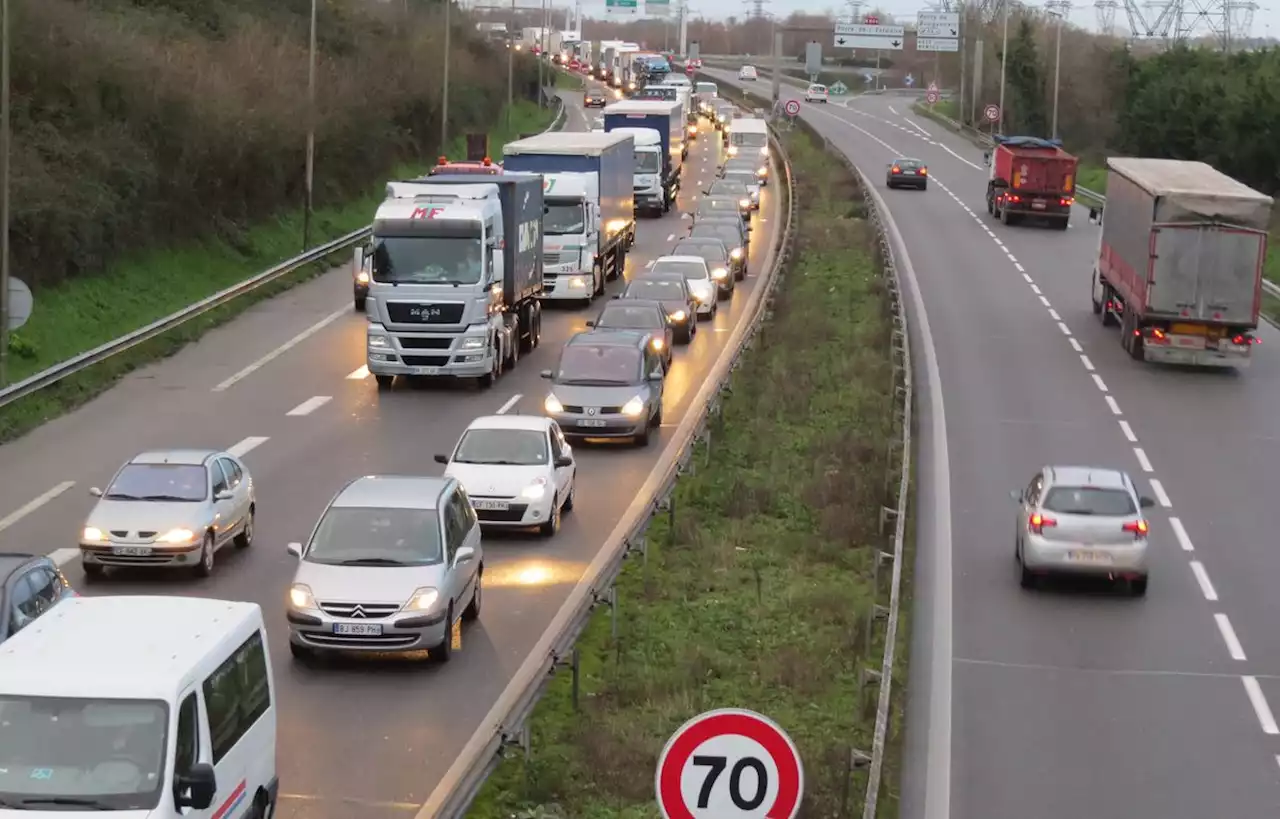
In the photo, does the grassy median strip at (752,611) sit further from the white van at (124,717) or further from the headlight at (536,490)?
the white van at (124,717)

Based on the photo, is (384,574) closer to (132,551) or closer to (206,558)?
(206,558)

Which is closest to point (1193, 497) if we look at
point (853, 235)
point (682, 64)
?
point (853, 235)

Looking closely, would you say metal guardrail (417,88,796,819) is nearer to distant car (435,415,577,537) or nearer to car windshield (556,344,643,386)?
distant car (435,415,577,537)

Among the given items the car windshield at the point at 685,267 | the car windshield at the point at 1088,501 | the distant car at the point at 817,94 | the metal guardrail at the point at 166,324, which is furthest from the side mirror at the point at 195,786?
the distant car at the point at 817,94

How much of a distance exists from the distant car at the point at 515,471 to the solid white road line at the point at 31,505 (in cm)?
541

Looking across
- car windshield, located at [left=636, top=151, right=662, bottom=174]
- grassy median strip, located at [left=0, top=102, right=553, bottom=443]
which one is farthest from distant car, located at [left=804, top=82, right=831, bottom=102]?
grassy median strip, located at [left=0, top=102, right=553, bottom=443]

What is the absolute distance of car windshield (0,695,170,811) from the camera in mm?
10398

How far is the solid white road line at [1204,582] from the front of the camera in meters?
22.1

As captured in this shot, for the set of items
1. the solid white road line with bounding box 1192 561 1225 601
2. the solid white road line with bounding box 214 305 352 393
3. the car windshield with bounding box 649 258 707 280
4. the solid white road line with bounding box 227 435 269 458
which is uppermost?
the car windshield with bounding box 649 258 707 280

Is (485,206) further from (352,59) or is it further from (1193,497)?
(352,59)

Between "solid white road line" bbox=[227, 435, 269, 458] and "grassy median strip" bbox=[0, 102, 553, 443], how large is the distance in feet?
11.7

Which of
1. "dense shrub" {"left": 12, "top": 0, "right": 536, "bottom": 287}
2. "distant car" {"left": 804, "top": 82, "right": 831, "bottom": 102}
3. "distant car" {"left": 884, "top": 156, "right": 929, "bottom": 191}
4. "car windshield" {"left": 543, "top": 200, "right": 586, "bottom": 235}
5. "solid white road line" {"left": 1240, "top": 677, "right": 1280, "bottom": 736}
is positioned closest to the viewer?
"solid white road line" {"left": 1240, "top": 677, "right": 1280, "bottom": 736}

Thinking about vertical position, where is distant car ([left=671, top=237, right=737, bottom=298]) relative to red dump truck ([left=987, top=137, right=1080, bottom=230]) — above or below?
below

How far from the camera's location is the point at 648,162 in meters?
64.9
